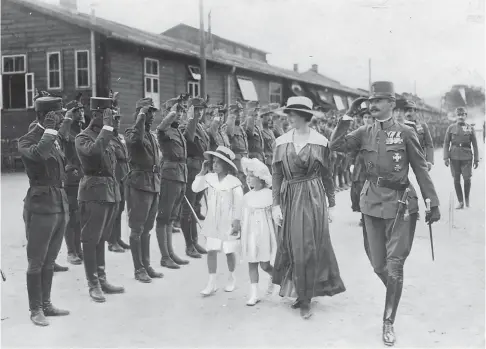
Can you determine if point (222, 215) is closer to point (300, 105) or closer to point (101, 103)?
point (300, 105)

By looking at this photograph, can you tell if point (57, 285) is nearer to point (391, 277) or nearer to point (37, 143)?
point (37, 143)

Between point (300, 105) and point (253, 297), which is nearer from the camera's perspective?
point (300, 105)

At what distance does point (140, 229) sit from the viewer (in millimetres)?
6406

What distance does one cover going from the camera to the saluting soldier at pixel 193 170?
7742 mm

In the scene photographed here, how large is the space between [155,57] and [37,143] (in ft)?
51.8

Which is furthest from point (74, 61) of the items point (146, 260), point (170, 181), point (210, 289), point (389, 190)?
point (389, 190)

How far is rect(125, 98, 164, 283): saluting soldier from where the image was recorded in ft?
21.0

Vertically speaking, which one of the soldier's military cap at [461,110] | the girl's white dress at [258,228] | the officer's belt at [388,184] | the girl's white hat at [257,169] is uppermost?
the soldier's military cap at [461,110]

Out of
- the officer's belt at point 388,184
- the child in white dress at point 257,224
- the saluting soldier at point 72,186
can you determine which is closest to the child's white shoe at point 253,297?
the child in white dress at point 257,224

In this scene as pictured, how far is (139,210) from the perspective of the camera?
643cm

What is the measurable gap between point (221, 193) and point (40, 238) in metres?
2.00

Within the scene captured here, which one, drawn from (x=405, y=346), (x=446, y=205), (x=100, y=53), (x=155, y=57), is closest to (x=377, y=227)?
(x=405, y=346)

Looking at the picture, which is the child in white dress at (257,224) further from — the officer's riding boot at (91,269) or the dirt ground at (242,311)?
the officer's riding boot at (91,269)

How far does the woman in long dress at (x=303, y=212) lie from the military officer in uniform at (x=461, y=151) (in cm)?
739
